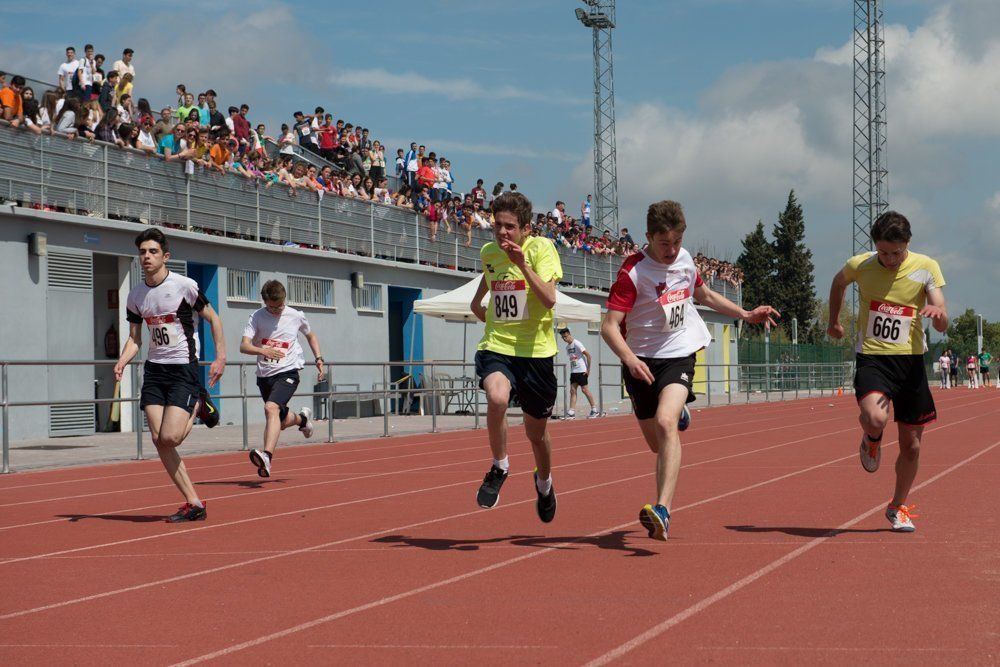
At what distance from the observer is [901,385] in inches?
312

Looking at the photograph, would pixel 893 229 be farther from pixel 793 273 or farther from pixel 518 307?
pixel 793 273

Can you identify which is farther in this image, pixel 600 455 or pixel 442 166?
pixel 442 166

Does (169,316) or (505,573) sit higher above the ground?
(169,316)

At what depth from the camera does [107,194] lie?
2189cm

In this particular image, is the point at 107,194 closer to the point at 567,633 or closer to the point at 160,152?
the point at 160,152

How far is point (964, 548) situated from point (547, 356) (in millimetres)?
2608

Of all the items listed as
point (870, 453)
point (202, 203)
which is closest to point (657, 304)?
point (870, 453)

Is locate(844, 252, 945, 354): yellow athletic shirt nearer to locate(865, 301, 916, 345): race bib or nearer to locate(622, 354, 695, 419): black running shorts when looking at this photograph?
locate(865, 301, 916, 345): race bib

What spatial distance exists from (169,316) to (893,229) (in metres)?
Result: 5.01

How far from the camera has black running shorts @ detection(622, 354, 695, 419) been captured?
765 centimetres

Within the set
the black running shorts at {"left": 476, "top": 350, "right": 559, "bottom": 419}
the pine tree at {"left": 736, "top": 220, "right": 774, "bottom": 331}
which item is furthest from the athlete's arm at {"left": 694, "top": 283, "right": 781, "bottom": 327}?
the pine tree at {"left": 736, "top": 220, "right": 774, "bottom": 331}

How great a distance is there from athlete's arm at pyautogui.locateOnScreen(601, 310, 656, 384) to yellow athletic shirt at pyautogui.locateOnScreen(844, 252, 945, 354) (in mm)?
1463

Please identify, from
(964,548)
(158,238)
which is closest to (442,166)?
(158,238)

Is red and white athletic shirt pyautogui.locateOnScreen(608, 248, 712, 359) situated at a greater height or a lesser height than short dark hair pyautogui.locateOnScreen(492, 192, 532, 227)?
lesser
